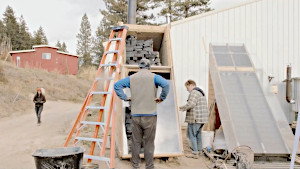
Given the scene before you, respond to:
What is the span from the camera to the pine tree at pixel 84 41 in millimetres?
49594

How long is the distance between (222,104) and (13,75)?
19.4 metres

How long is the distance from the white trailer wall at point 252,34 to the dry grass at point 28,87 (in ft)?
31.2

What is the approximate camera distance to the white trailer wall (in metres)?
9.75

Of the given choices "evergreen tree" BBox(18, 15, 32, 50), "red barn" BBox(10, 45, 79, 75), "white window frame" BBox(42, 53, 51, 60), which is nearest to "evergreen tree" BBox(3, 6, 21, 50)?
"evergreen tree" BBox(18, 15, 32, 50)

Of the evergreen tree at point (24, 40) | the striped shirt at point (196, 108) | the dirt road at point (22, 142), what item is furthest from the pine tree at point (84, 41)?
the striped shirt at point (196, 108)

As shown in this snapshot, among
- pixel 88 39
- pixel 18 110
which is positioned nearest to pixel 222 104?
pixel 18 110

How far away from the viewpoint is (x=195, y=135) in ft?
21.5

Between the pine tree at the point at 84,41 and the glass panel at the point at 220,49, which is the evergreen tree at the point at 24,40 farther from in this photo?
the glass panel at the point at 220,49

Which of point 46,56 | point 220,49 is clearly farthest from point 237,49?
point 46,56

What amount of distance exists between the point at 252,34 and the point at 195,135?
5.10 m

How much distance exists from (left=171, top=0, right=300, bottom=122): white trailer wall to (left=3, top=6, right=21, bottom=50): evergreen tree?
42023mm

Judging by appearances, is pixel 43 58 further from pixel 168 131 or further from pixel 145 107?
pixel 145 107

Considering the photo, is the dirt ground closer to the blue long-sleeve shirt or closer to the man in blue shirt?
the man in blue shirt

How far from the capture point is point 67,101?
2156 centimetres
